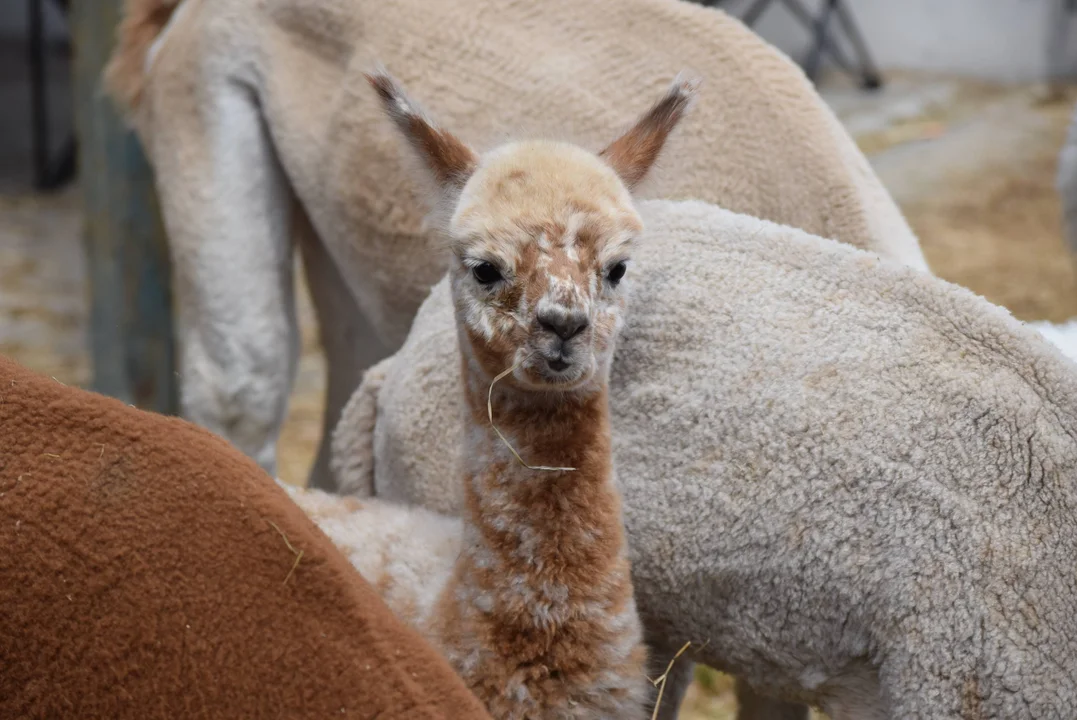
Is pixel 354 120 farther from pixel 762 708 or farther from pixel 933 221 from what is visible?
pixel 933 221

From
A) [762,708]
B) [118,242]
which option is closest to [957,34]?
[118,242]

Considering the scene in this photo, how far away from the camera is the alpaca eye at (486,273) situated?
1.24 meters

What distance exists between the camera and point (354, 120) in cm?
243

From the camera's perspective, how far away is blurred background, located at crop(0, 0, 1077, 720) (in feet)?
12.1

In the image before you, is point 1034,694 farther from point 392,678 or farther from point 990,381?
point 392,678

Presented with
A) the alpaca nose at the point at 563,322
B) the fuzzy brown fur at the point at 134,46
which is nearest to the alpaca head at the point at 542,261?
the alpaca nose at the point at 563,322

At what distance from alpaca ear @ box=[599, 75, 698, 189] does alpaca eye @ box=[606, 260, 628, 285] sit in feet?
0.61

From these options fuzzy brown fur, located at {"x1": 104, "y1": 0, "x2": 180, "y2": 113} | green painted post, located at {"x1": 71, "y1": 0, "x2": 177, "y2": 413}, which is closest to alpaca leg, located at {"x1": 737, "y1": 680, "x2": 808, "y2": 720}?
fuzzy brown fur, located at {"x1": 104, "y1": 0, "x2": 180, "y2": 113}

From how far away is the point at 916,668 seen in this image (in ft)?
4.24

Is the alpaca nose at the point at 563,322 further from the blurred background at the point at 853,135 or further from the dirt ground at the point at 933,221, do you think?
the dirt ground at the point at 933,221

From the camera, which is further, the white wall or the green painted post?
the white wall

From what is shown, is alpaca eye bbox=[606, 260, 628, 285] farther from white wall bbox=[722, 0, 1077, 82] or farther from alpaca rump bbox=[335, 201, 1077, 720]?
white wall bbox=[722, 0, 1077, 82]

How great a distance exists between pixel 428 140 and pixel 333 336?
165 cm

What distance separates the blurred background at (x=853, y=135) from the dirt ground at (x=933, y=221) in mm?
13
